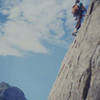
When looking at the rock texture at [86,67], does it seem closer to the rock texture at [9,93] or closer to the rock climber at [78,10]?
the rock climber at [78,10]

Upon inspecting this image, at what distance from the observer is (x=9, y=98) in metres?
140

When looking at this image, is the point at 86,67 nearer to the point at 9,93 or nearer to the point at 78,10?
the point at 78,10

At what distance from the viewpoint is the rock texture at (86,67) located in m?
10.8

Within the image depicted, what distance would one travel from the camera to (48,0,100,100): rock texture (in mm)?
10773

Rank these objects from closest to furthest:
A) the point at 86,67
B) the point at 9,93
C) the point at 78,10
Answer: the point at 86,67 < the point at 78,10 < the point at 9,93

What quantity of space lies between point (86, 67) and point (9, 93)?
5561 inches

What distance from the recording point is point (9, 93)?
141375mm

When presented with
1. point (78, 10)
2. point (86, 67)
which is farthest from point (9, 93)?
point (86, 67)

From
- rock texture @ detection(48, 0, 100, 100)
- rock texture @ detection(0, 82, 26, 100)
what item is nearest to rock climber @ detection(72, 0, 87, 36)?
rock texture @ detection(48, 0, 100, 100)

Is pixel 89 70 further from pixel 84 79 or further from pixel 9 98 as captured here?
pixel 9 98

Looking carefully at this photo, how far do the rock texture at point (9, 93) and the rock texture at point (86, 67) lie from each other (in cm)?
13144

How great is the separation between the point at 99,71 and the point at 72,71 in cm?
265

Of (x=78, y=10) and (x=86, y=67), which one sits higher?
(x=78, y=10)

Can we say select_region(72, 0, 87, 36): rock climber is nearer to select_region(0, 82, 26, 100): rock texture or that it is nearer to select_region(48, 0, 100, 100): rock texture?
select_region(48, 0, 100, 100): rock texture
